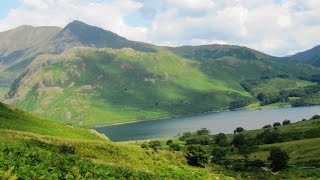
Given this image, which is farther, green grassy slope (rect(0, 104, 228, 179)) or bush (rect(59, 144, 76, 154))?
bush (rect(59, 144, 76, 154))

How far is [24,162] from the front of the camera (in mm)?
39438

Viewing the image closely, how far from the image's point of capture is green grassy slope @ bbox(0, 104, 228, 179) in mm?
38472

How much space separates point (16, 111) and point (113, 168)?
62360 mm

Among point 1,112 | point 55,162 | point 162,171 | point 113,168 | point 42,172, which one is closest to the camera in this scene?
point 42,172

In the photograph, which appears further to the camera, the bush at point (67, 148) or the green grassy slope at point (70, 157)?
the bush at point (67, 148)

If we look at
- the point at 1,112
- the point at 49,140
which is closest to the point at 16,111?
the point at 1,112

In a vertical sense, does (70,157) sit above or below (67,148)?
above

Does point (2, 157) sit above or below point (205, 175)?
above

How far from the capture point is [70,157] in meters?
48.9

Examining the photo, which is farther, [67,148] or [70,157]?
[67,148]

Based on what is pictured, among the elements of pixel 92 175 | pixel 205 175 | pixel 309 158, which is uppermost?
pixel 92 175

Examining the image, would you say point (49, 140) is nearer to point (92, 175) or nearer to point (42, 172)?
point (92, 175)

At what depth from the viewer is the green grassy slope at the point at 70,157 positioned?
38472 millimetres

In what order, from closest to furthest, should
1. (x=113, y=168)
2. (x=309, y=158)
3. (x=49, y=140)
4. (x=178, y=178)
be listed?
1. (x=113, y=168)
2. (x=178, y=178)
3. (x=49, y=140)
4. (x=309, y=158)
